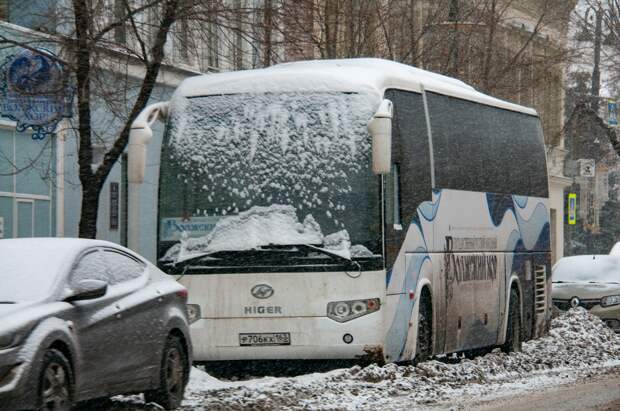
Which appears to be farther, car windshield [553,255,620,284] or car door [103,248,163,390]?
car windshield [553,255,620,284]

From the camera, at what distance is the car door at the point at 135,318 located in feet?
39.3

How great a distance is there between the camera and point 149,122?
16453 mm

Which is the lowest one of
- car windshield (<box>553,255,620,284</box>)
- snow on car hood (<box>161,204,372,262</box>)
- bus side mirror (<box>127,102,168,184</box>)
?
car windshield (<box>553,255,620,284</box>)

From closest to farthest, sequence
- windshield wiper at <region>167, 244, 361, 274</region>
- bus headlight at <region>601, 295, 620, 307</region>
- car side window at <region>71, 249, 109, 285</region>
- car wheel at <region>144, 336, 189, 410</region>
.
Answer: car side window at <region>71, 249, 109, 285</region> → car wheel at <region>144, 336, 189, 410</region> → windshield wiper at <region>167, 244, 361, 274</region> → bus headlight at <region>601, 295, 620, 307</region>

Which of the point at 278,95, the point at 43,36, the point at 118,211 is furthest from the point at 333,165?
the point at 118,211

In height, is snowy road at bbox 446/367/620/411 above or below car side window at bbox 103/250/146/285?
below

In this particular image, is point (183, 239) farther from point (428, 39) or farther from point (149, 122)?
point (428, 39)

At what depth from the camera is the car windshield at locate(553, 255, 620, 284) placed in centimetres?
2741

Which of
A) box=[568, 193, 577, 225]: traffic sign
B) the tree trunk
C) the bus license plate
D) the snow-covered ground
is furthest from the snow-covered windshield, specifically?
box=[568, 193, 577, 225]: traffic sign

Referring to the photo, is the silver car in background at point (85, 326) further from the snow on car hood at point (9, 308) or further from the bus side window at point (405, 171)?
the bus side window at point (405, 171)

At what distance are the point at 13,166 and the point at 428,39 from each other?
9.55 m

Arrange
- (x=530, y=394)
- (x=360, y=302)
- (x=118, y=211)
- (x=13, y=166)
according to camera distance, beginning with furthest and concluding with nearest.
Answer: (x=118, y=211)
(x=13, y=166)
(x=360, y=302)
(x=530, y=394)

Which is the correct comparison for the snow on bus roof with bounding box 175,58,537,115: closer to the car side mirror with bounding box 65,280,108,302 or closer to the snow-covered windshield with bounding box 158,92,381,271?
the snow-covered windshield with bounding box 158,92,381,271

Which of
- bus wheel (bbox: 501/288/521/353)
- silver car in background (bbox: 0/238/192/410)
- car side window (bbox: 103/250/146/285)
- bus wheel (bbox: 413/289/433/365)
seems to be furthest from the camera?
bus wheel (bbox: 501/288/521/353)
